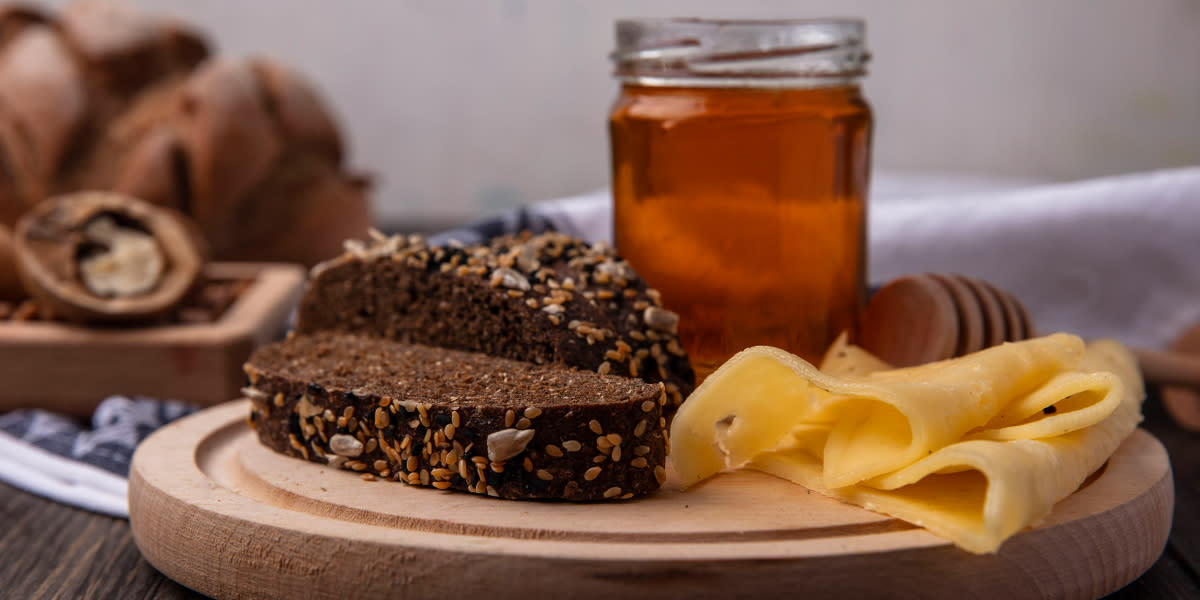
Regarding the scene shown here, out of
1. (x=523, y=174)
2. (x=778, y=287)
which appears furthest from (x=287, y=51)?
(x=778, y=287)

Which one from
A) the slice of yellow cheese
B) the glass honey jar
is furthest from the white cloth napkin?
the slice of yellow cheese

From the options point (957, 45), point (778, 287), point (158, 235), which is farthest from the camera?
point (957, 45)

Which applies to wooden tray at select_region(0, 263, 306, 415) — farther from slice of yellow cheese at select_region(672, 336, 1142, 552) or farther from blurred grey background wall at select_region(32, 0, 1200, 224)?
blurred grey background wall at select_region(32, 0, 1200, 224)

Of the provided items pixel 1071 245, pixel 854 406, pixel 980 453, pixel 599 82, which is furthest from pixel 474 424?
pixel 599 82

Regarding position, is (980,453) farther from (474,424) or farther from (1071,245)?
(1071,245)

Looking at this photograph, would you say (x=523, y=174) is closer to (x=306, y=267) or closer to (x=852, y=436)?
(x=306, y=267)
